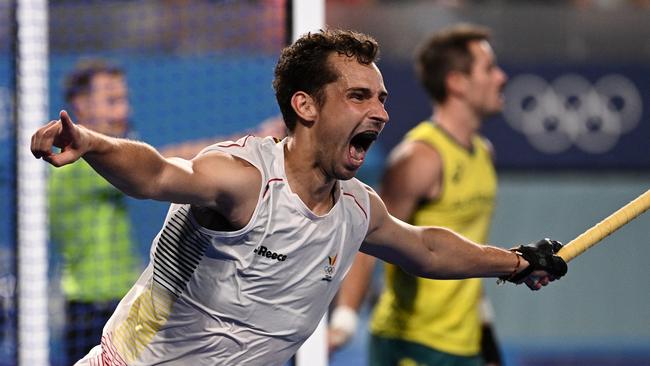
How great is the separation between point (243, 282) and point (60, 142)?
89 cm

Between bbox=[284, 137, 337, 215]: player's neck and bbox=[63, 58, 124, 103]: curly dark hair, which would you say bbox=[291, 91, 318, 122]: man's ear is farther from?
bbox=[63, 58, 124, 103]: curly dark hair

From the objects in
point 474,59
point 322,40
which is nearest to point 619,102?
point 474,59

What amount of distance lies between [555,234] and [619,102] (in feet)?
4.46

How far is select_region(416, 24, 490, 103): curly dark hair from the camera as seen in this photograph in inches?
248

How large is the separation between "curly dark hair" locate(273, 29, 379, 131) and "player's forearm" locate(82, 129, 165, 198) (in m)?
0.68

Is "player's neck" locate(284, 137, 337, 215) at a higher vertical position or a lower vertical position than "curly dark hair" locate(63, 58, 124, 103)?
lower

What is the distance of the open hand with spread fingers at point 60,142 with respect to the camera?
293cm

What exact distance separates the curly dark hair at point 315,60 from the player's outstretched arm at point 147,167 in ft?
1.21

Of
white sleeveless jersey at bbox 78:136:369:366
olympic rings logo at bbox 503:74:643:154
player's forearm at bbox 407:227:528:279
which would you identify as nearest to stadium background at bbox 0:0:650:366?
olympic rings logo at bbox 503:74:643:154

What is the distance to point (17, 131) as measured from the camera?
221 inches

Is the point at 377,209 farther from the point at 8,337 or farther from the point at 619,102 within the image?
the point at 619,102

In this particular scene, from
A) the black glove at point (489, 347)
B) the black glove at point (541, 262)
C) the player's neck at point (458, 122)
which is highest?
the player's neck at point (458, 122)

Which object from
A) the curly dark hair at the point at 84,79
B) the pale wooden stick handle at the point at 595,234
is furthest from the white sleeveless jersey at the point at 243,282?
the curly dark hair at the point at 84,79

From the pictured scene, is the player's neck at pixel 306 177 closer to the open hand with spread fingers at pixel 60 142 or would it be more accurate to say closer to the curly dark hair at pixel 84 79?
the open hand with spread fingers at pixel 60 142
